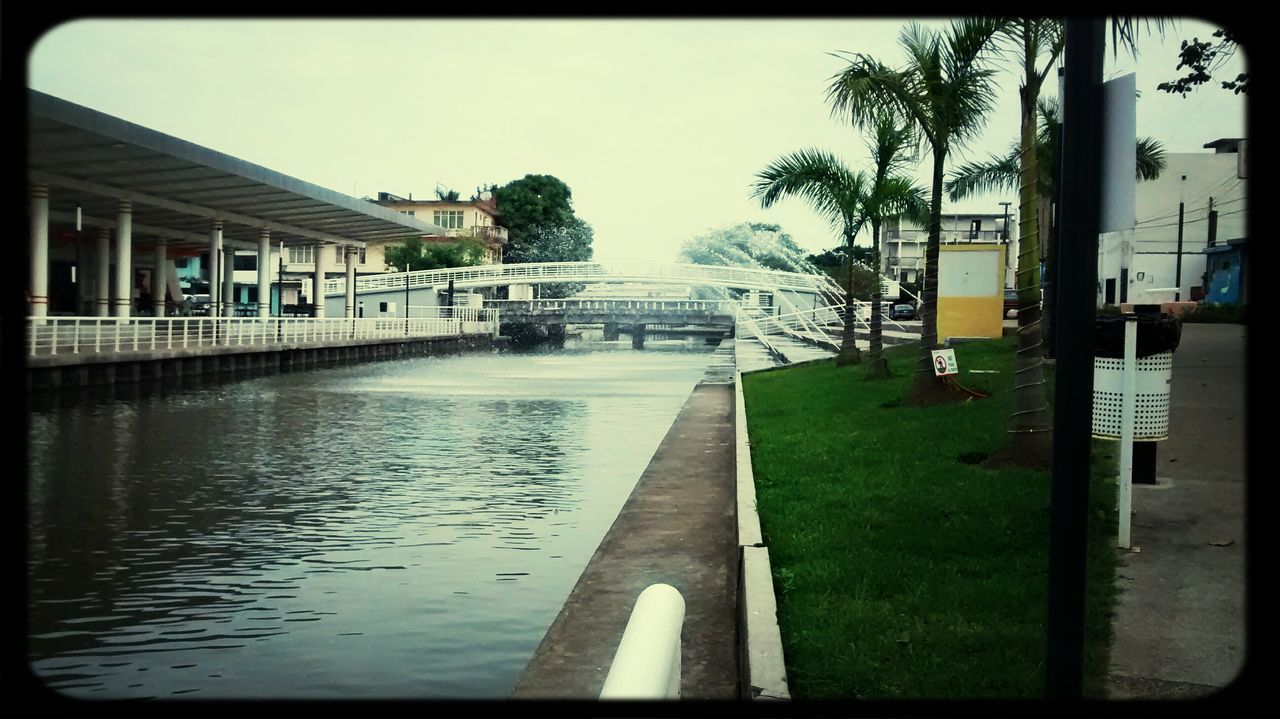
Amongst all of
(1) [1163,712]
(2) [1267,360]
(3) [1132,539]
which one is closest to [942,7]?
(2) [1267,360]

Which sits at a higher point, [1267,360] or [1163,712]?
[1267,360]

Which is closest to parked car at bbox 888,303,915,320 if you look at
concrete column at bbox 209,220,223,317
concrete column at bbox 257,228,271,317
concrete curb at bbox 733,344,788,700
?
concrete column at bbox 257,228,271,317

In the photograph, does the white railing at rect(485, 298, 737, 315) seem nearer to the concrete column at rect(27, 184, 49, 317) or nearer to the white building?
the white building

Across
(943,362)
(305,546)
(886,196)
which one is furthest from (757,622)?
(886,196)

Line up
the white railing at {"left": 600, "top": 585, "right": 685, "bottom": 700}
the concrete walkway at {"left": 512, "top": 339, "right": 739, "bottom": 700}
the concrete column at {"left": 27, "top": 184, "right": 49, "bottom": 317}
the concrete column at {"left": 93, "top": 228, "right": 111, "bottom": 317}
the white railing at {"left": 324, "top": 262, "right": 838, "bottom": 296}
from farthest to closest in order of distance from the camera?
the white railing at {"left": 324, "top": 262, "right": 838, "bottom": 296} → the concrete column at {"left": 93, "top": 228, "right": 111, "bottom": 317} → the concrete column at {"left": 27, "top": 184, "right": 49, "bottom": 317} → the concrete walkway at {"left": 512, "top": 339, "right": 739, "bottom": 700} → the white railing at {"left": 600, "top": 585, "right": 685, "bottom": 700}

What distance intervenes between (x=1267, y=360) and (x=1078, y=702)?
938mm

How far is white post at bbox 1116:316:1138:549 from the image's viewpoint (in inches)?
250

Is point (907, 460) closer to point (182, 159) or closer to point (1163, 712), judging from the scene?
point (1163, 712)

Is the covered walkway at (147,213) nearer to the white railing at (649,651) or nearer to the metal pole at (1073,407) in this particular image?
the metal pole at (1073,407)

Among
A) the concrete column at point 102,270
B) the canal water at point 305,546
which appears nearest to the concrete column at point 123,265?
the concrete column at point 102,270

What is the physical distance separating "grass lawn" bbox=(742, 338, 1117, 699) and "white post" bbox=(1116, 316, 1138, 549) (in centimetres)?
19

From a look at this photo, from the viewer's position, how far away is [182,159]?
1029 inches

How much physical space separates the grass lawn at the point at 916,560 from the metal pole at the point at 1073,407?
154cm

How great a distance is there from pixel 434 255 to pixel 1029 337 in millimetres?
70180
